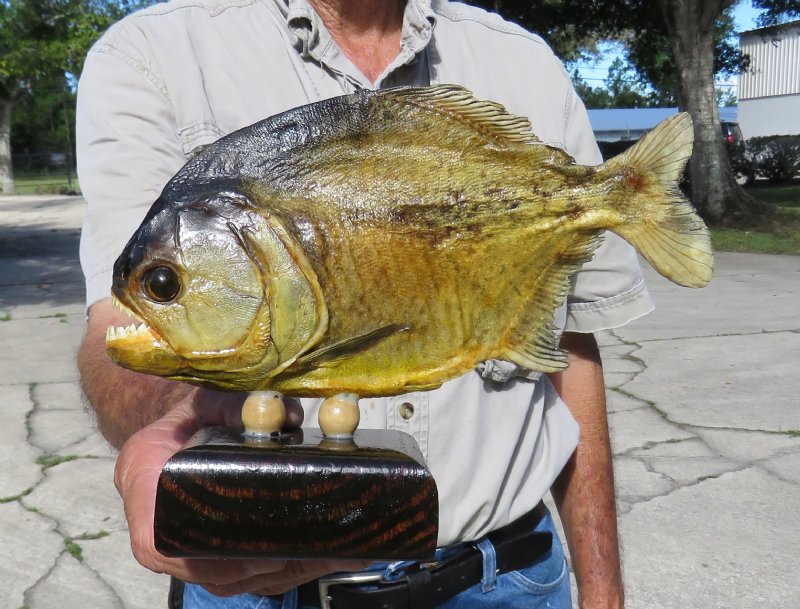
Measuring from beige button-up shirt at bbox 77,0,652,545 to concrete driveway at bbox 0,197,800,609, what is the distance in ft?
2.01

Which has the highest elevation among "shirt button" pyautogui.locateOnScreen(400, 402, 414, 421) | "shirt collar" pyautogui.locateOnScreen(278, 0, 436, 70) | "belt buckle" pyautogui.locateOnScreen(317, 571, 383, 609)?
"shirt collar" pyautogui.locateOnScreen(278, 0, 436, 70)

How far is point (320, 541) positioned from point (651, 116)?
44827 mm

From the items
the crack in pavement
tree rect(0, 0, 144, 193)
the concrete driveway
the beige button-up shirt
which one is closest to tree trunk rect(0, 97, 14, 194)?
tree rect(0, 0, 144, 193)

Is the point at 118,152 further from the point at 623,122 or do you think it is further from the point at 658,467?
the point at 623,122

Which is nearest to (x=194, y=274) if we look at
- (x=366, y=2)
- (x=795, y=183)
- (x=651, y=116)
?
(x=366, y=2)

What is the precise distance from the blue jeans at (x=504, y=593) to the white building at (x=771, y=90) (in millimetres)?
34383

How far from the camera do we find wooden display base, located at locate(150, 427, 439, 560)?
1022mm

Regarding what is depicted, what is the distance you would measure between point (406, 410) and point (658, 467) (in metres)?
3.45

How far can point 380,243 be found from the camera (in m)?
1.02

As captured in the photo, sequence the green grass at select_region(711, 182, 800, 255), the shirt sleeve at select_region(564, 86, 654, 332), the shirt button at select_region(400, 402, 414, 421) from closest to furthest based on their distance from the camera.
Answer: the shirt button at select_region(400, 402, 414, 421) → the shirt sleeve at select_region(564, 86, 654, 332) → the green grass at select_region(711, 182, 800, 255)

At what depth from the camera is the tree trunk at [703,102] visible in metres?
11.7

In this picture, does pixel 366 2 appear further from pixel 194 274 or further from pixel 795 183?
pixel 795 183

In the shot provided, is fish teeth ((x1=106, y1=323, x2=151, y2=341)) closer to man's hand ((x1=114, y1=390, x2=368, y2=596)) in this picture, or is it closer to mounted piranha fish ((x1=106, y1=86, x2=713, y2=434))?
mounted piranha fish ((x1=106, y1=86, x2=713, y2=434))

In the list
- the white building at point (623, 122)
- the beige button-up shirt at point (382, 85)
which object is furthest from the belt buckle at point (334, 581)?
the white building at point (623, 122)
